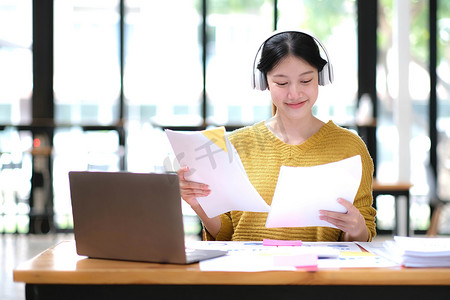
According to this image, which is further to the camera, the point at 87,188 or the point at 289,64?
the point at 289,64

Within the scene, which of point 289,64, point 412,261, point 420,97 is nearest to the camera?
point 412,261

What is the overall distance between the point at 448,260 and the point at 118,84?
557cm

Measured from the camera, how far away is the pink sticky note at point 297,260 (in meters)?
1.26

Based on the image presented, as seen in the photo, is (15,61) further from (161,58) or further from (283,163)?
(283,163)

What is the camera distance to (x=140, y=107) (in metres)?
6.55

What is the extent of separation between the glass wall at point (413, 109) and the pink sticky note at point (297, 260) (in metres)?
5.32

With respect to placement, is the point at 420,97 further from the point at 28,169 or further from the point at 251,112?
the point at 28,169

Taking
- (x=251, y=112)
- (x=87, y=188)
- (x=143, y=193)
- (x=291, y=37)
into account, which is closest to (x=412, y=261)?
(x=143, y=193)

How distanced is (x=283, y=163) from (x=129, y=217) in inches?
29.5

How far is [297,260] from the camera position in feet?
4.18

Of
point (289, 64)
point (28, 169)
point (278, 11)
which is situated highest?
point (278, 11)

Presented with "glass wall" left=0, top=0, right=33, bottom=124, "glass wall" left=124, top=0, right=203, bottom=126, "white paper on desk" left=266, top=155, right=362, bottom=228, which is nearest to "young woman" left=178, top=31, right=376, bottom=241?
"white paper on desk" left=266, top=155, right=362, bottom=228

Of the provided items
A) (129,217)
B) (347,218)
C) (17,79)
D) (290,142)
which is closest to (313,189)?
(347,218)

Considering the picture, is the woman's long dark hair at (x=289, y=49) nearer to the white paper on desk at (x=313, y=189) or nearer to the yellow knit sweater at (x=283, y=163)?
the yellow knit sweater at (x=283, y=163)
